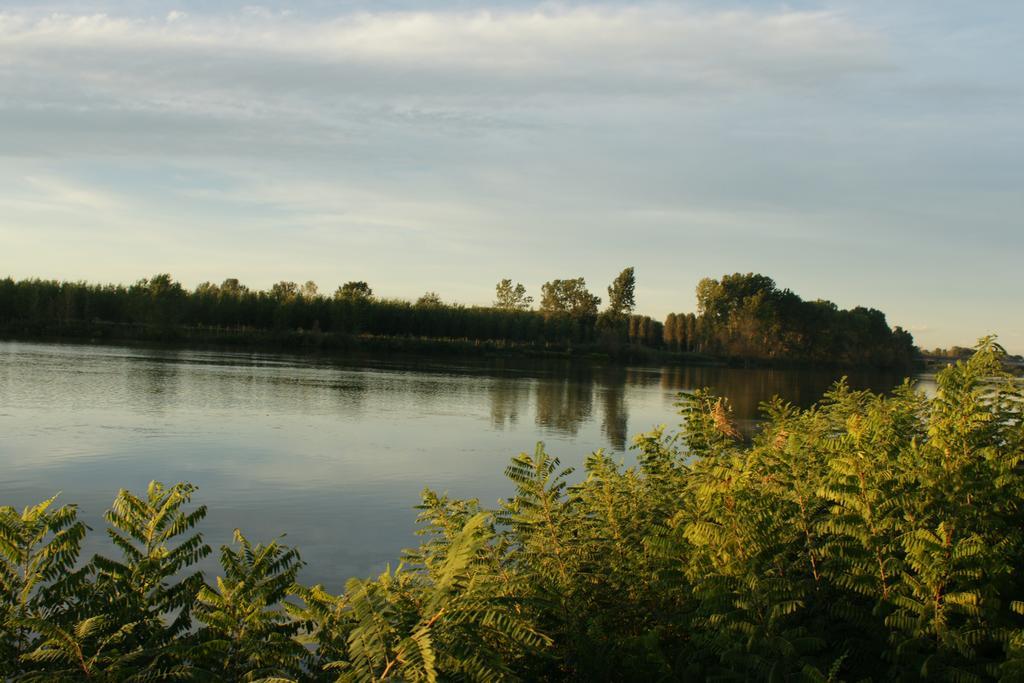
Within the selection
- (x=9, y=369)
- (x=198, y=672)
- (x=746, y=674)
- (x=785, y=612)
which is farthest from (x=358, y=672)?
(x=9, y=369)

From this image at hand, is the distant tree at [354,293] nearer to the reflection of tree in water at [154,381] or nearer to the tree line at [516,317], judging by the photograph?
the tree line at [516,317]

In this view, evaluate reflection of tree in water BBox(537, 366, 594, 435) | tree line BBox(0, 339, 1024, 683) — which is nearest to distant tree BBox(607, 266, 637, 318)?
reflection of tree in water BBox(537, 366, 594, 435)

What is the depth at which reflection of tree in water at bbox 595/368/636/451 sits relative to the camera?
2771 cm

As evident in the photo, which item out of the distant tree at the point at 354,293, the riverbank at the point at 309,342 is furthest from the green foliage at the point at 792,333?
the distant tree at the point at 354,293

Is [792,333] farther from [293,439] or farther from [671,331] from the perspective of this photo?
[293,439]

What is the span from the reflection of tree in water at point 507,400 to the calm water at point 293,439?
8.3 inches

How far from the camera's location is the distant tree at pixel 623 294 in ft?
448

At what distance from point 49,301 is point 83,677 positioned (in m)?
91.0

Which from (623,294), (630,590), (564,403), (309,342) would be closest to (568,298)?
(623,294)

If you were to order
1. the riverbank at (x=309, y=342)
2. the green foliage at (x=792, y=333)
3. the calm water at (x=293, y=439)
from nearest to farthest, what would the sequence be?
the calm water at (x=293, y=439), the riverbank at (x=309, y=342), the green foliage at (x=792, y=333)

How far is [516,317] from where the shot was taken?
A: 111062 mm

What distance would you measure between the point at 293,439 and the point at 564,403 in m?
18.8

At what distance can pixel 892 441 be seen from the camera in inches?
266

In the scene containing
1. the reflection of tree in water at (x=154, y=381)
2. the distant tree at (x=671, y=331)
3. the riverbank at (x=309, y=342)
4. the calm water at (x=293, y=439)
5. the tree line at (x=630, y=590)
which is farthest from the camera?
the distant tree at (x=671, y=331)
